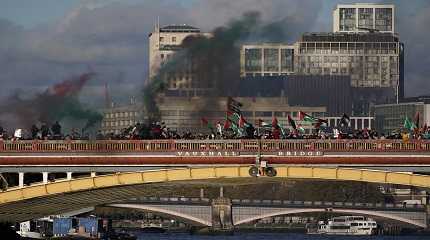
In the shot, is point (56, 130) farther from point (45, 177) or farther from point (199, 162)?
point (199, 162)

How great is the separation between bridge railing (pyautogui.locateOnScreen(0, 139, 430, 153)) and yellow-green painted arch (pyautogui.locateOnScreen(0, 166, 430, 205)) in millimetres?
1412

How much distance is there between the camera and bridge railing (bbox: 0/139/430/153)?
10394cm

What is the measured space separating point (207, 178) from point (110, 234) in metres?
64.9

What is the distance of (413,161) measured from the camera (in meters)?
103

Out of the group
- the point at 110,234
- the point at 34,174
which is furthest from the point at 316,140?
the point at 110,234

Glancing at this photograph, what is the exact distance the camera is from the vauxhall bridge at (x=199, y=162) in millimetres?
103438

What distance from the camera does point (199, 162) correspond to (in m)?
105

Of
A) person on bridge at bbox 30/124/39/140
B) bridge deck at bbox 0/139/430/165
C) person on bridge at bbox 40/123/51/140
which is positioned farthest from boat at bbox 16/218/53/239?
bridge deck at bbox 0/139/430/165

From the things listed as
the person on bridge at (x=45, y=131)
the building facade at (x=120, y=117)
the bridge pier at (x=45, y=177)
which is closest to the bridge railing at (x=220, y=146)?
the bridge pier at (x=45, y=177)

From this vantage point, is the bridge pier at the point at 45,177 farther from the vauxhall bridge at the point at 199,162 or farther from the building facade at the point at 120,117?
the building facade at the point at 120,117

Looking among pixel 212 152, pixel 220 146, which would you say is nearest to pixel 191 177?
pixel 212 152

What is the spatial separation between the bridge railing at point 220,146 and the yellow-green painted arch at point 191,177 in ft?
4.63

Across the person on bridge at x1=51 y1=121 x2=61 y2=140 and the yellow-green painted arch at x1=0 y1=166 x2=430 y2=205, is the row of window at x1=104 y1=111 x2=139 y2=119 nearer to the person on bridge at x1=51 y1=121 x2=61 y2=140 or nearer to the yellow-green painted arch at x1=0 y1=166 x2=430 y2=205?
the person on bridge at x1=51 y1=121 x2=61 y2=140

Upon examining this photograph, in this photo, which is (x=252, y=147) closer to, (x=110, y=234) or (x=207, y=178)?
(x=207, y=178)
